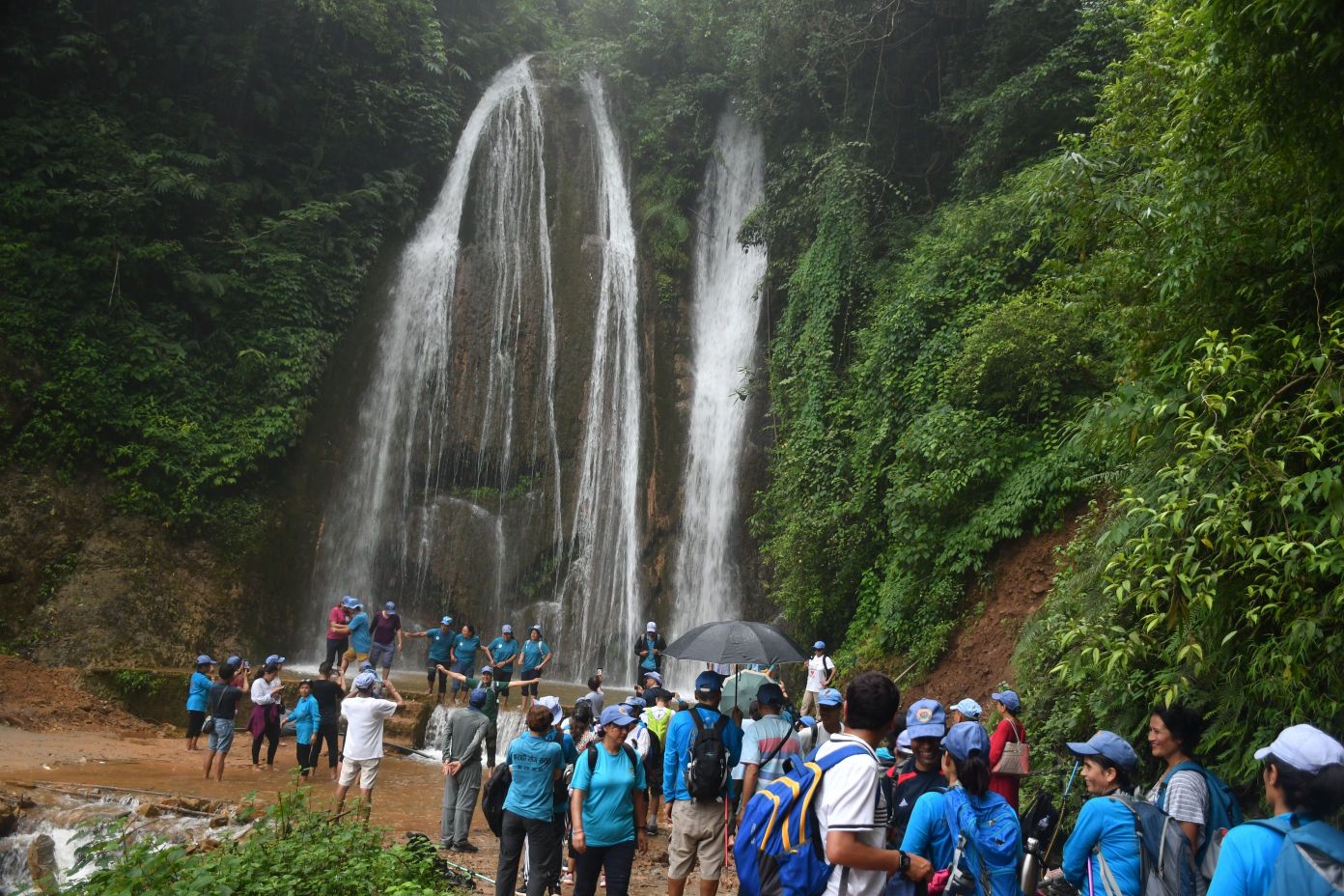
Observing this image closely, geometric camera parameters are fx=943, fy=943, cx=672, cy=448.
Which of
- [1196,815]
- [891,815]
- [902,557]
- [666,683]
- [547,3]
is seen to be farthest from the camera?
[547,3]

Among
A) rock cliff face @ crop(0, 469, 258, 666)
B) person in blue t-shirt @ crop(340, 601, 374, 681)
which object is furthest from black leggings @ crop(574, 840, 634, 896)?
rock cliff face @ crop(0, 469, 258, 666)

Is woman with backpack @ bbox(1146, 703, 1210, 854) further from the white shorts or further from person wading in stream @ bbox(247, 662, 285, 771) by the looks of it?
person wading in stream @ bbox(247, 662, 285, 771)

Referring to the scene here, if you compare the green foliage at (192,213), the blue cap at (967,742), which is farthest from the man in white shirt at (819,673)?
the green foliage at (192,213)

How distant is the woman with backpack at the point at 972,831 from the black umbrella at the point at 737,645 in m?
3.82

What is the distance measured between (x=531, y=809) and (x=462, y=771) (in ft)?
6.80

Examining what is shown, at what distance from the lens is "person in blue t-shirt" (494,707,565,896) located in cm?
581

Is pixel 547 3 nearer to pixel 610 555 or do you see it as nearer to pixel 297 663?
pixel 610 555

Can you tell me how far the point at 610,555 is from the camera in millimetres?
18234

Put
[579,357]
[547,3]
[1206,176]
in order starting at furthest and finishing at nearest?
[547,3]
[579,357]
[1206,176]

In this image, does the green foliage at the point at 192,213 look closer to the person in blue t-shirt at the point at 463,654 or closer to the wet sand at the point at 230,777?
the wet sand at the point at 230,777

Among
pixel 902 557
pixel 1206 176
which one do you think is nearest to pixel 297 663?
pixel 902 557

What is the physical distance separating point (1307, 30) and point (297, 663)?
16.6 metres

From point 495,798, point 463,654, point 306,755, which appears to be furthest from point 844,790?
point 463,654

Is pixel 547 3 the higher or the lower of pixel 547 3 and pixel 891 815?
the higher
